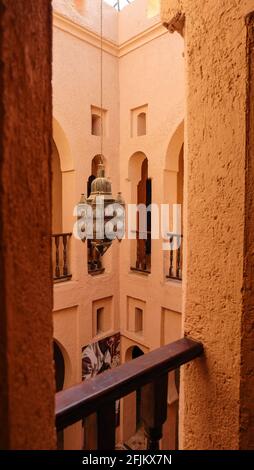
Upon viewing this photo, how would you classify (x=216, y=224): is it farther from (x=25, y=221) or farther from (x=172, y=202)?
(x=172, y=202)

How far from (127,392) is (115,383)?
0.22 feet

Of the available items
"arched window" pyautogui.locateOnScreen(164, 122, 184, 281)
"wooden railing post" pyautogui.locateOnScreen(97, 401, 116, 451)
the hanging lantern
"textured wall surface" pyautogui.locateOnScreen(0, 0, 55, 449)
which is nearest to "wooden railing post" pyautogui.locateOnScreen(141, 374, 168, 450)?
"wooden railing post" pyautogui.locateOnScreen(97, 401, 116, 451)

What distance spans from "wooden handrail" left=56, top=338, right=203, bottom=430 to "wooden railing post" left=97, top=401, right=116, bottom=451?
3cm

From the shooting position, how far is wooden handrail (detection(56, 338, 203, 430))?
2.96 feet

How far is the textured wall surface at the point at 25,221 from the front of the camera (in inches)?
22.5

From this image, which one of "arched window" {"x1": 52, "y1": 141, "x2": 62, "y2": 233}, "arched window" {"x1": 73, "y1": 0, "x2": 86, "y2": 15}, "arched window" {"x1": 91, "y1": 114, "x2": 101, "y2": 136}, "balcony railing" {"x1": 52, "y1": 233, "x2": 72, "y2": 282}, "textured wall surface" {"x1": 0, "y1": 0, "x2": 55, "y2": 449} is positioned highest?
"arched window" {"x1": 73, "y1": 0, "x2": 86, "y2": 15}

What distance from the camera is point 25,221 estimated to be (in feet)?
1.99

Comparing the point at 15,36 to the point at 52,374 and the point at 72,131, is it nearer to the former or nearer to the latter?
the point at 52,374

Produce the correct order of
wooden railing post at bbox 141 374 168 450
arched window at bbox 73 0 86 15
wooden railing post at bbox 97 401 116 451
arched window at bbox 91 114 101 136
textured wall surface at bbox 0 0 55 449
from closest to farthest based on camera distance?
textured wall surface at bbox 0 0 55 449 < wooden railing post at bbox 97 401 116 451 < wooden railing post at bbox 141 374 168 450 < arched window at bbox 73 0 86 15 < arched window at bbox 91 114 101 136

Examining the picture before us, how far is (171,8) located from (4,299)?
1435 mm

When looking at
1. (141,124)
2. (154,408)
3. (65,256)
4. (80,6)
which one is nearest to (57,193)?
(65,256)

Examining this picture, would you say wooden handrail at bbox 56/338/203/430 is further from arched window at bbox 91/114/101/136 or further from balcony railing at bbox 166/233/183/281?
arched window at bbox 91/114/101/136

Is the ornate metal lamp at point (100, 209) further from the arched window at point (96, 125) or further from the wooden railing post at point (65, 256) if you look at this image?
the arched window at point (96, 125)

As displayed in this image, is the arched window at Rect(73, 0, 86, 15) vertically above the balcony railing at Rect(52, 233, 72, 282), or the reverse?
the arched window at Rect(73, 0, 86, 15)
